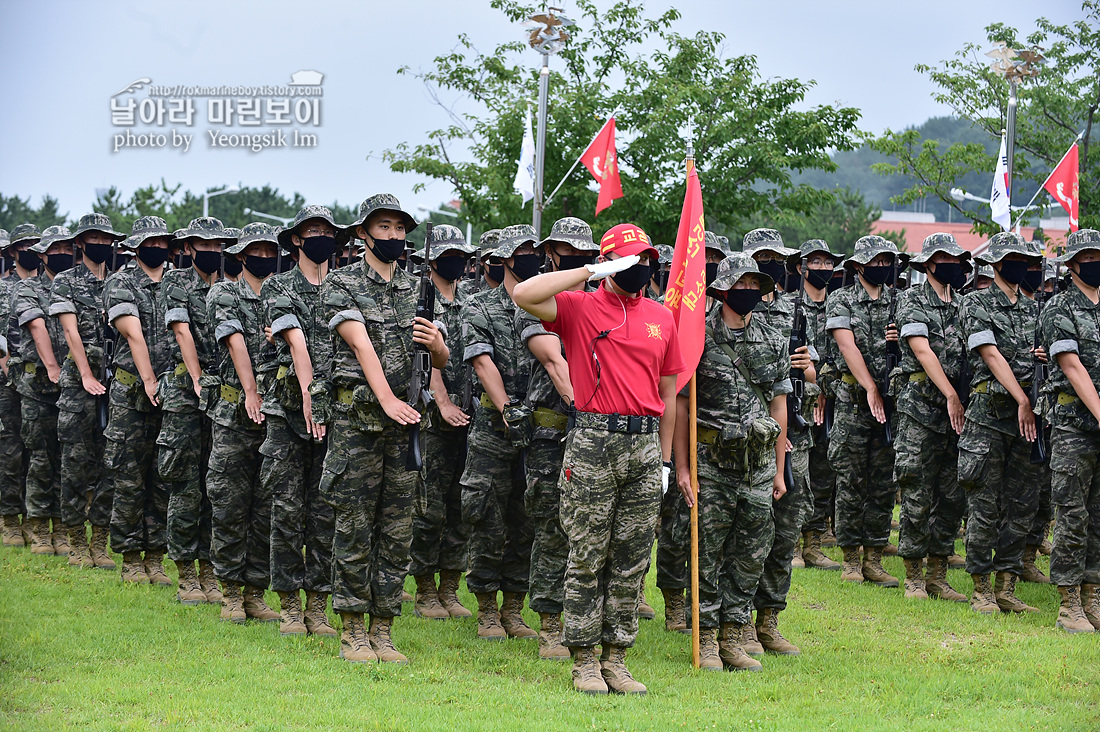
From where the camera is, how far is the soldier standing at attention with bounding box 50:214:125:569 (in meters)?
10.3

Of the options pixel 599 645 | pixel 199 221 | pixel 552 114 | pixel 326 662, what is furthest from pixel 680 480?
pixel 552 114

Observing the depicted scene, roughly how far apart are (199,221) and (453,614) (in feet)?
12.7

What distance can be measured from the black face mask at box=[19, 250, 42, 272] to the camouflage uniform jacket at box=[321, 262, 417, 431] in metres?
6.16

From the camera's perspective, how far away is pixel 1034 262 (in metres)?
9.20

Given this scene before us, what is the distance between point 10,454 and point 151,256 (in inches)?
129

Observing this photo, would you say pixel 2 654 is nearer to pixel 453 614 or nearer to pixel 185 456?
pixel 185 456

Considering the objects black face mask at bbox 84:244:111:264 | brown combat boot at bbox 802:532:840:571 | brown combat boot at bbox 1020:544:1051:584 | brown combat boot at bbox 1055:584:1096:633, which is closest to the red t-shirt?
brown combat boot at bbox 1055:584:1096:633

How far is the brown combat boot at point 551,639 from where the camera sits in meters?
7.40

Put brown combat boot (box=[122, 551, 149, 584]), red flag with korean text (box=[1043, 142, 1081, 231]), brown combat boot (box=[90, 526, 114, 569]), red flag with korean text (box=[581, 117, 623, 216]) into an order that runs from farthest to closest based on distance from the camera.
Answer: red flag with korean text (box=[581, 117, 623, 216]) < red flag with korean text (box=[1043, 142, 1081, 231]) < brown combat boot (box=[90, 526, 114, 569]) < brown combat boot (box=[122, 551, 149, 584])

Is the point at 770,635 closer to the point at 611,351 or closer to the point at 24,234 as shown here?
the point at 611,351

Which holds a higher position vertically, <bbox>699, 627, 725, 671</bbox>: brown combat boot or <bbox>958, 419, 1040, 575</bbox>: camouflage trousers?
<bbox>958, 419, 1040, 575</bbox>: camouflage trousers

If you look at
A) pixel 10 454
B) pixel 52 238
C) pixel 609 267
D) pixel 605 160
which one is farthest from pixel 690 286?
pixel 605 160

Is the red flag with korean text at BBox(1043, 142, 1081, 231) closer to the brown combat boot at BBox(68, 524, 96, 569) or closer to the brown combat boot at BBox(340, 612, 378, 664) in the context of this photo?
the brown combat boot at BBox(340, 612, 378, 664)

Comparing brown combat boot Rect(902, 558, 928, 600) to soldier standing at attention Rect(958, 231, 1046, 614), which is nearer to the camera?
soldier standing at attention Rect(958, 231, 1046, 614)
